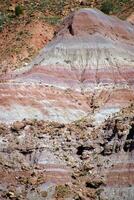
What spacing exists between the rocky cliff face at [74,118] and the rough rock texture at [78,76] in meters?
0.06

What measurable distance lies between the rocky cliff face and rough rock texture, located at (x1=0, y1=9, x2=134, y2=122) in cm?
6

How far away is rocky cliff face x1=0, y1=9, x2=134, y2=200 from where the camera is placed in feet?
140

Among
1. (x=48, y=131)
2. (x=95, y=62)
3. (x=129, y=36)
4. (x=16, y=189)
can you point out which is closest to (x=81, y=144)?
(x=48, y=131)

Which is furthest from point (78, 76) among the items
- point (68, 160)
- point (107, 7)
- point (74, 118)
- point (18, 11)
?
point (107, 7)

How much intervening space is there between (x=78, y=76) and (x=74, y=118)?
15.9ft

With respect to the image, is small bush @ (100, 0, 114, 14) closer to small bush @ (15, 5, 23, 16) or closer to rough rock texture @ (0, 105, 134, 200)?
small bush @ (15, 5, 23, 16)

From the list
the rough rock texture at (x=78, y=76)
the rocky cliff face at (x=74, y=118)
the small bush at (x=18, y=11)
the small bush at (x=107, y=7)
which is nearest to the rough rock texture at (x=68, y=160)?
the rocky cliff face at (x=74, y=118)

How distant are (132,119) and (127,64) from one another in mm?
8321

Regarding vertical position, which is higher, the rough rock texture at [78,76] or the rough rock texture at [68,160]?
the rough rock texture at [78,76]

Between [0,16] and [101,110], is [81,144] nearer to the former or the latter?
[101,110]

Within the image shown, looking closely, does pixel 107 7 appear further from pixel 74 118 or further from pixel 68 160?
pixel 68 160

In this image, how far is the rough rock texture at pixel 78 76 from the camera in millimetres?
47562

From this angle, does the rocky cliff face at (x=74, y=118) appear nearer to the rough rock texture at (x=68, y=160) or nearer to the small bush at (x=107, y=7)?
the rough rock texture at (x=68, y=160)

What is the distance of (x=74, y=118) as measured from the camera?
156 feet
